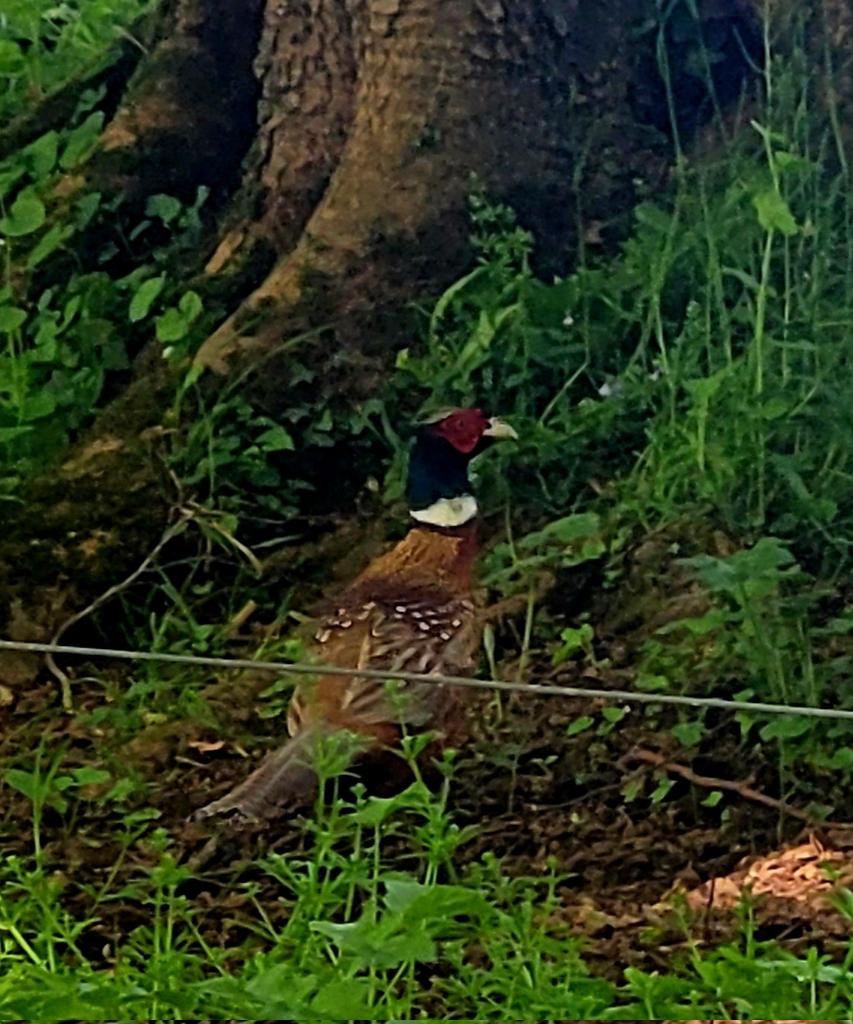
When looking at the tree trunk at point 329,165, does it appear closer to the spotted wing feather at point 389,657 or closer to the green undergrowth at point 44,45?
the green undergrowth at point 44,45

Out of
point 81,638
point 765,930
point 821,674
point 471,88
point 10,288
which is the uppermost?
point 471,88

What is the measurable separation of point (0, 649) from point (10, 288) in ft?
0.99

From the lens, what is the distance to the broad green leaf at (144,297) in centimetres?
150

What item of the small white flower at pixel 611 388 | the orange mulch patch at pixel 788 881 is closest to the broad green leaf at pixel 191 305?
the small white flower at pixel 611 388

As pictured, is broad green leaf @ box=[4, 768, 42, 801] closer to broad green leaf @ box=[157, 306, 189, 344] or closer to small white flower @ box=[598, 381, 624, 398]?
broad green leaf @ box=[157, 306, 189, 344]

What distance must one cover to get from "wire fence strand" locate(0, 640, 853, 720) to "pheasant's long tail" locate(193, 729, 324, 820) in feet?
0.18

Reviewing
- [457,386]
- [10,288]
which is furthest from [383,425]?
[10,288]

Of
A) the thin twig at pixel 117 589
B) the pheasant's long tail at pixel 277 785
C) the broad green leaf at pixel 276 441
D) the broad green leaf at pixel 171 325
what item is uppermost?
the broad green leaf at pixel 171 325

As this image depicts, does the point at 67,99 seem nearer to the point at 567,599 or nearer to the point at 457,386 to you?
the point at 457,386

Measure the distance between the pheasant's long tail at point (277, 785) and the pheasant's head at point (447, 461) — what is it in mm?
205

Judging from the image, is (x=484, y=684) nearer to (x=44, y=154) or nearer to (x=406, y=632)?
(x=406, y=632)

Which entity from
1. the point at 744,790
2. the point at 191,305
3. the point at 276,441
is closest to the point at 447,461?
the point at 276,441

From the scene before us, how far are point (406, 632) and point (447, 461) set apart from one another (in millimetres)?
144

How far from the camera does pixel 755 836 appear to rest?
142cm
